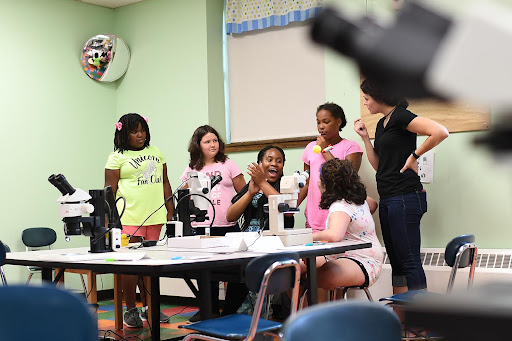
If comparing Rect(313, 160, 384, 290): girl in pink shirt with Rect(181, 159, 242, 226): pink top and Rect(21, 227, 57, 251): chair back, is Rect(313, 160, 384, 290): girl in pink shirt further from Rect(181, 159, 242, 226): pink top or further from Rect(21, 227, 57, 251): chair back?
Rect(21, 227, 57, 251): chair back

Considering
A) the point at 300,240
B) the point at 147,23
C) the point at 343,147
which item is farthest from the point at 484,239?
the point at 147,23

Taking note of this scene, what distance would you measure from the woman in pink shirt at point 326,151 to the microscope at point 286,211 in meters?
0.85

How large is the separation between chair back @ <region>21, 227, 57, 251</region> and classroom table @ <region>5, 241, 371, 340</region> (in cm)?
217

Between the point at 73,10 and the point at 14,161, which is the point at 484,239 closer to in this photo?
the point at 14,161

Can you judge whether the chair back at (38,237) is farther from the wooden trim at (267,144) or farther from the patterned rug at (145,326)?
the wooden trim at (267,144)

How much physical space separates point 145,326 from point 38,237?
55.1 inches

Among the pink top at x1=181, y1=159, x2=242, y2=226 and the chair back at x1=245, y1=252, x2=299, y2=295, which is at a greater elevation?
the pink top at x1=181, y1=159, x2=242, y2=226

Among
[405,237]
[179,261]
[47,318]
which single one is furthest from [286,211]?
[47,318]

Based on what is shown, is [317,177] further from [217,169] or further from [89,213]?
[89,213]

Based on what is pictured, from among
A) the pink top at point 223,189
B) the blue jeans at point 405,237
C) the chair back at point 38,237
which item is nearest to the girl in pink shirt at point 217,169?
the pink top at point 223,189

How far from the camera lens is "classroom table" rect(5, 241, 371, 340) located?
257 centimetres

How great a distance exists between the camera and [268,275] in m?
2.52

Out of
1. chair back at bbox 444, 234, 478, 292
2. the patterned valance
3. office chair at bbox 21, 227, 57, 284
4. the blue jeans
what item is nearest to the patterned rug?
office chair at bbox 21, 227, 57, 284

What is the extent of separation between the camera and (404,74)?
1.29 feet
